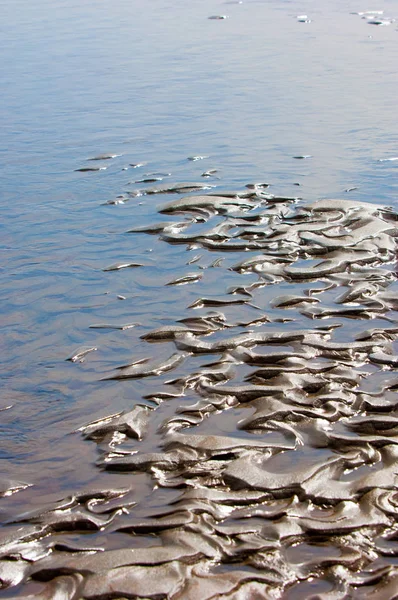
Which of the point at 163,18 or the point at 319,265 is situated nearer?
the point at 319,265

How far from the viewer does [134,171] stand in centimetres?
941

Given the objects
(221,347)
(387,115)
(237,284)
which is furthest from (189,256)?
(387,115)

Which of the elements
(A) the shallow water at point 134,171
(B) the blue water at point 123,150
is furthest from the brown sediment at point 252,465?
(B) the blue water at point 123,150

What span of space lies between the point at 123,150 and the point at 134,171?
1.01 m

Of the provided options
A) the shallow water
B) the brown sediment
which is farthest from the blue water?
the brown sediment

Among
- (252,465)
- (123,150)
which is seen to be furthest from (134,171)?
(252,465)

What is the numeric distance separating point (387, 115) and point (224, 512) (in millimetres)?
9271

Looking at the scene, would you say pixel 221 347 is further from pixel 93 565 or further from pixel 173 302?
pixel 93 565

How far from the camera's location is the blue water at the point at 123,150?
500 cm

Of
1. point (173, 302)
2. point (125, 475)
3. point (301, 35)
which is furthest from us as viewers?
point (301, 35)

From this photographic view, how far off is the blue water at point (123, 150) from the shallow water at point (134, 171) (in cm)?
2

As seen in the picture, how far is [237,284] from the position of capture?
641cm

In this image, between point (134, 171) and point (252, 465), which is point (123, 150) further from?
point (252, 465)

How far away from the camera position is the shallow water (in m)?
4.70
